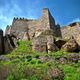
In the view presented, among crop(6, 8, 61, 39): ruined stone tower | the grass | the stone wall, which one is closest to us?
the grass

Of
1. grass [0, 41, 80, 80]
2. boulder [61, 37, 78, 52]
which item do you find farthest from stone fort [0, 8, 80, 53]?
grass [0, 41, 80, 80]

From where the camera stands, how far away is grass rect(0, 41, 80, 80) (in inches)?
829

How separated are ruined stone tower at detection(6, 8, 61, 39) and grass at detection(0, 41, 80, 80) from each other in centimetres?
460

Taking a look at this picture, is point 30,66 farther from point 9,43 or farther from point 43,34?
point 43,34

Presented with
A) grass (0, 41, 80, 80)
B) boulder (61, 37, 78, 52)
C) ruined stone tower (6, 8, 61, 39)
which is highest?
ruined stone tower (6, 8, 61, 39)

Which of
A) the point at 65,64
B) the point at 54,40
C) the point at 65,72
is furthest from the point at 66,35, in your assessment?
the point at 65,72

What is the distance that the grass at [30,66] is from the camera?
69.1 ft

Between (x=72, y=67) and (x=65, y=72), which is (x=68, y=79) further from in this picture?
(x=72, y=67)

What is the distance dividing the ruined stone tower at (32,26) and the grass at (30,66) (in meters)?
4.60

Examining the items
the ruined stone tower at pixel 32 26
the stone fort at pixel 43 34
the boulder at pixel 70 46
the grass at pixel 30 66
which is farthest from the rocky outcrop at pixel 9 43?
the boulder at pixel 70 46

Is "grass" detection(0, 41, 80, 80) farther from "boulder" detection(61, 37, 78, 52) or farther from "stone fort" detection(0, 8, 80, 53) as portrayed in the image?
"stone fort" detection(0, 8, 80, 53)

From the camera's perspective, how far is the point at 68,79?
2095 centimetres

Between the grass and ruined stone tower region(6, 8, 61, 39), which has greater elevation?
ruined stone tower region(6, 8, 61, 39)

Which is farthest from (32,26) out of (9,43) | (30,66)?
(30,66)
